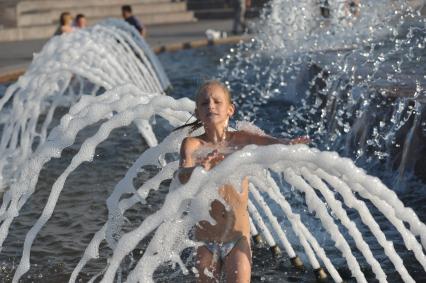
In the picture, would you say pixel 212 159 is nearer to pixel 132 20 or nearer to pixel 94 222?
pixel 94 222

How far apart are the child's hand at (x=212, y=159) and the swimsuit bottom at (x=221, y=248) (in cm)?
47

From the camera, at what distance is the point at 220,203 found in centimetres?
600

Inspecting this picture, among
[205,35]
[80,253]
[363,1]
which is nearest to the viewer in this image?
[80,253]

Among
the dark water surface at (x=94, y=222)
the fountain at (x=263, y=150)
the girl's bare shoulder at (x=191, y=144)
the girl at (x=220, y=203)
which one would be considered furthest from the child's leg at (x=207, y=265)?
the dark water surface at (x=94, y=222)

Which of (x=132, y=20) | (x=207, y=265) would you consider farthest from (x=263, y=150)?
(x=132, y=20)

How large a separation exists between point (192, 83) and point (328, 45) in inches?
110

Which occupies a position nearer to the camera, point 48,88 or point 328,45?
point 48,88

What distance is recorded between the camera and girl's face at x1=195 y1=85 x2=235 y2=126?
5879 millimetres

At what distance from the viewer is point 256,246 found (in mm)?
8633

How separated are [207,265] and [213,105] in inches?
37.6

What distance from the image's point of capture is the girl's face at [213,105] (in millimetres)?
5879

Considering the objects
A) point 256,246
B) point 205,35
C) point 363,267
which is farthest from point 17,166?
point 205,35

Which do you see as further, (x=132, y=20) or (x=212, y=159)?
(x=132, y=20)

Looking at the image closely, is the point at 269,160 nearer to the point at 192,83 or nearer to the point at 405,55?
the point at 405,55
